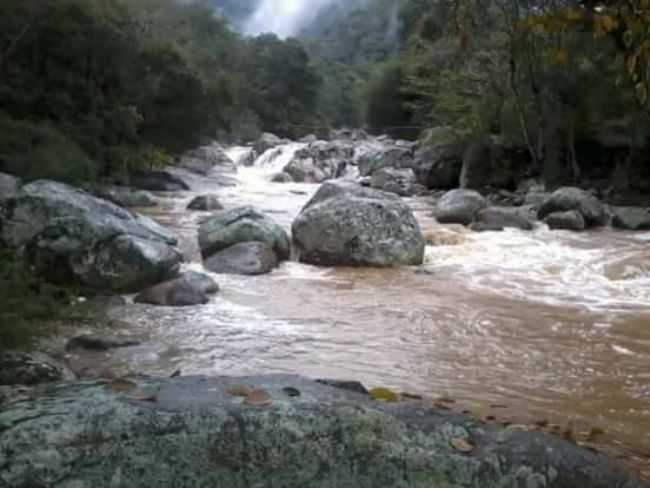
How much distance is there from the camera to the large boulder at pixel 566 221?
1493 cm

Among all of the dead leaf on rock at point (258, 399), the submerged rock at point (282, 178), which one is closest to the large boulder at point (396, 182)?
the submerged rock at point (282, 178)

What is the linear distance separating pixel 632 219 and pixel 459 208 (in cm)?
309

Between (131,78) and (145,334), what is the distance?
14463mm

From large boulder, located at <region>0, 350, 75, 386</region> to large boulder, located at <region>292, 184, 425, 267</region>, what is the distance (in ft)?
20.7

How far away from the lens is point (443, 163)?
76.5ft

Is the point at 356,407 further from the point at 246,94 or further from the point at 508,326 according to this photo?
the point at 246,94

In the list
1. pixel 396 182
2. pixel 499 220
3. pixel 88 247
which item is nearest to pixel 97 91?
pixel 396 182

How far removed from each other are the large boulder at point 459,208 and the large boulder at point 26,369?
36.6 ft

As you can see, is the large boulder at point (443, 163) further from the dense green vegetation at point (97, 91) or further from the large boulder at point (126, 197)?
the large boulder at point (126, 197)

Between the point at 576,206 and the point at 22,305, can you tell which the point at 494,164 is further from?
the point at 22,305

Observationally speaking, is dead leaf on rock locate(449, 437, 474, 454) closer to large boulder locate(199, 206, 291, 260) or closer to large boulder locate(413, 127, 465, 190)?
large boulder locate(199, 206, 291, 260)

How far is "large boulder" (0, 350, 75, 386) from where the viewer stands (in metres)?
4.43

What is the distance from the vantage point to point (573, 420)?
17.1 feet

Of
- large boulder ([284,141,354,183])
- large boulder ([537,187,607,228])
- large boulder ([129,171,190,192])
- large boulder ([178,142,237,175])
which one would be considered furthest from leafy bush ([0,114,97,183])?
large boulder ([284,141,354,183])
